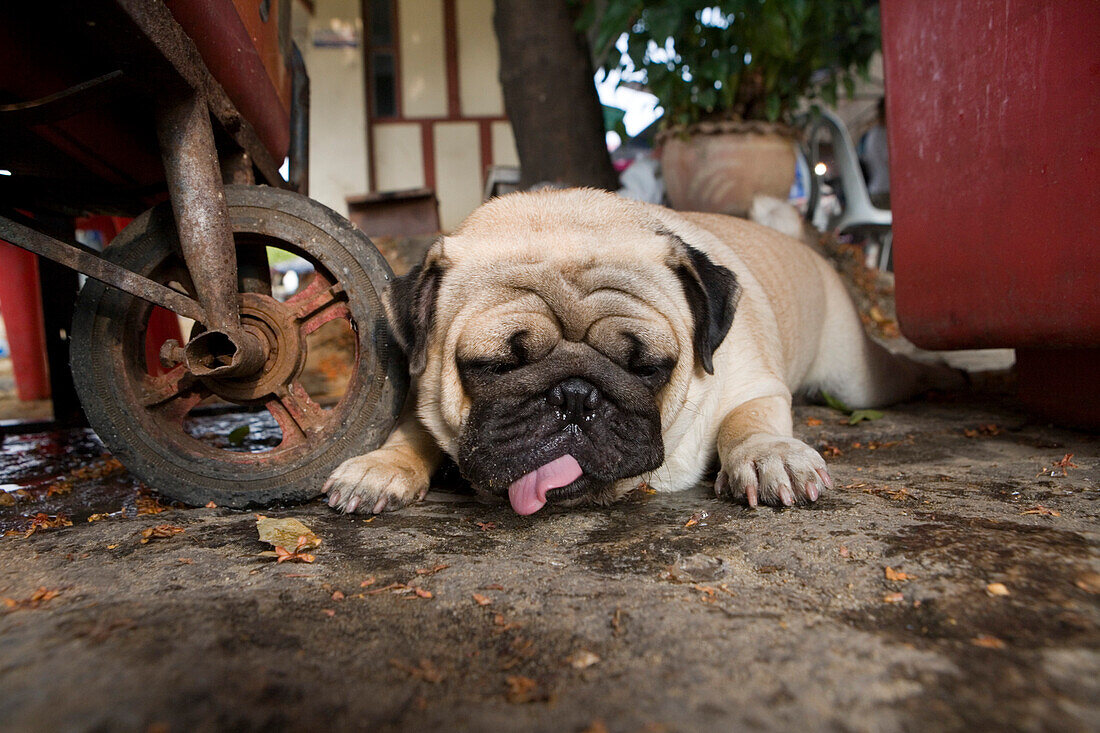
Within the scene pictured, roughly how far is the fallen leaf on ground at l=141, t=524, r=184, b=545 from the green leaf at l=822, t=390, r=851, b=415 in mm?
3004

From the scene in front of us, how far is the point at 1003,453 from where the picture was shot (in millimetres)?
2359

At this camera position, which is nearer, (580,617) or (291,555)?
(580,617)

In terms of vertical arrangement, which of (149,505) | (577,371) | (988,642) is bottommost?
(988,642)

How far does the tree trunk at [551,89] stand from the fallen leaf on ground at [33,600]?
456cm

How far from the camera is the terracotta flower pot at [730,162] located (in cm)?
554

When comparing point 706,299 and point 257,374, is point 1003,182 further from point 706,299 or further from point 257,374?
point 257,374

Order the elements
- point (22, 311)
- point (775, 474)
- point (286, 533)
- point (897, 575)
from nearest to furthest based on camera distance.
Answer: point (897, 575)
point (286, 533)
point (775, 474)
point (22, 311)

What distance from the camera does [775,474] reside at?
1881 millimetres

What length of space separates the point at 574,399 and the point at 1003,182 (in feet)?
5.38

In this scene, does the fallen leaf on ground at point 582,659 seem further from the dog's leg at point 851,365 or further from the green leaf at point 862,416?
the dog's leg at point 851,365

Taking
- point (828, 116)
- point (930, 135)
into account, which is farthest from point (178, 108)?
point (828, 116)

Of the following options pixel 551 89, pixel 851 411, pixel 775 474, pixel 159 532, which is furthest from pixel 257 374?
pixel 551 89

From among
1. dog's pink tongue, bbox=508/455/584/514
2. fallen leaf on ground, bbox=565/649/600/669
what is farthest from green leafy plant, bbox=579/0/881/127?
fallen leaf on ground, bbox=565/649/600/669

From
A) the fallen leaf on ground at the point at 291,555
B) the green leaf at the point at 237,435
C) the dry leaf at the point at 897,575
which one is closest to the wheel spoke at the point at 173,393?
the fallen leaf on ground at the point at 291,555
